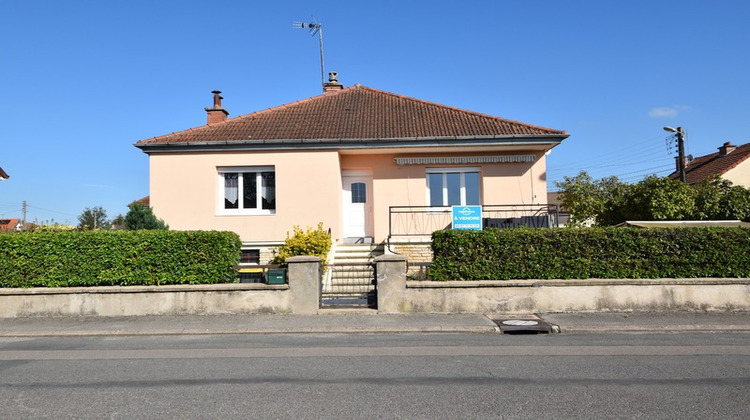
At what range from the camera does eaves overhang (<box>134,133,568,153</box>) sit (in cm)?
1536

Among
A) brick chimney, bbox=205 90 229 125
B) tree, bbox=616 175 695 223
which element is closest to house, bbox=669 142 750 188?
tree, bbox=616 175 695 223

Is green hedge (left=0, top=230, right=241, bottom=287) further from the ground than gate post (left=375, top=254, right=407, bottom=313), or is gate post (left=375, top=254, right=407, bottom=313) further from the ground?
green hedge (left=0, top=230, right=241, bottom=287)

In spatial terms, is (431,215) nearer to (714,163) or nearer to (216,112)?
(216,112)

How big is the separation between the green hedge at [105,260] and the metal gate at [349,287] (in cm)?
240

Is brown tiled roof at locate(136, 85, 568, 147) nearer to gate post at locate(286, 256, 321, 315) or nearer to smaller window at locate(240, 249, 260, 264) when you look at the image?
smaller window at locate(240, 249, 260, 264)

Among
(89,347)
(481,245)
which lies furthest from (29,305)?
(481,245)

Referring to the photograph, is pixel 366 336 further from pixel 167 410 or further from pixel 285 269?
pixel 167 410

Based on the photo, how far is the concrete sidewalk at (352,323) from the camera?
8984 mm

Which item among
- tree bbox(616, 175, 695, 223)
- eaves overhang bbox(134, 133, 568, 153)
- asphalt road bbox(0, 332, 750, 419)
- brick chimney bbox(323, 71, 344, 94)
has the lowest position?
asphalt road bbox(0, 332, 750, 419)

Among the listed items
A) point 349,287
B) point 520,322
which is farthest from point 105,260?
point 520,322

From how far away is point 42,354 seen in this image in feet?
24.9

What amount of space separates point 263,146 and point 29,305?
7.32 metres

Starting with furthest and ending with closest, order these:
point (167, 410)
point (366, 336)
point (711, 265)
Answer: point (711, 265)
point (366, 336)
point (167, 410)

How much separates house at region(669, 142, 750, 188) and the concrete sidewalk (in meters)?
20.0
